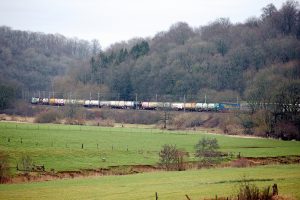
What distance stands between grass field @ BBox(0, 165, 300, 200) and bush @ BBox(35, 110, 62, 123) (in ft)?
231

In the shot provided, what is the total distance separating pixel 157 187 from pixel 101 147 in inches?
1170

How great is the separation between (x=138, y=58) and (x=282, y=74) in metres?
58.3

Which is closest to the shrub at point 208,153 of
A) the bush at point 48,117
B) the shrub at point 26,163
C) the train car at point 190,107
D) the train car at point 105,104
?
the shrub at point 26,163

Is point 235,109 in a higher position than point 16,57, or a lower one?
lower

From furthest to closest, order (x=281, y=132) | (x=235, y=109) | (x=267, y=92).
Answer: (x=235, y=109)
(x=267, y=92)
(x=281, y=132)

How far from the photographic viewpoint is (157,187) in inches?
1328

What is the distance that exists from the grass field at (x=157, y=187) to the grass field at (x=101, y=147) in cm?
1175

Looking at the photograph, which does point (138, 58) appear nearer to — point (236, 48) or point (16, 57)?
point (236, 48)

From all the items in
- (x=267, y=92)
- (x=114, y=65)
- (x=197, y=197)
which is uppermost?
(x=114, y=65)

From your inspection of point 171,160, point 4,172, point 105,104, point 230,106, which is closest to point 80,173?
point 4,172

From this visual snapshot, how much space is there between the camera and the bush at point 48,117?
10801 cm

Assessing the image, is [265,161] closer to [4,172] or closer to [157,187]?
[157,187]

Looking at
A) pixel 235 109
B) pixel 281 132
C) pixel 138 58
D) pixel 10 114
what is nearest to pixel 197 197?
pixel 281 132

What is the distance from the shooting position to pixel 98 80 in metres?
169
